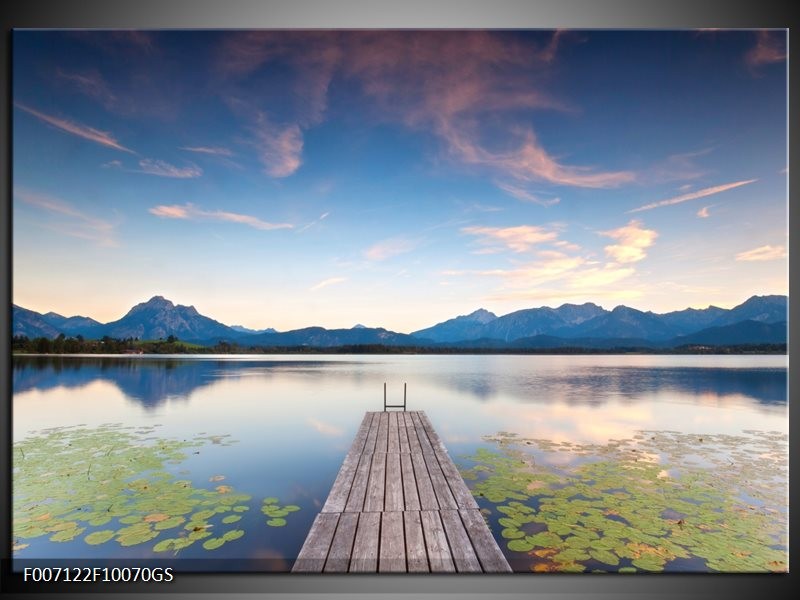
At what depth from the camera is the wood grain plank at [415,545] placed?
1.60m

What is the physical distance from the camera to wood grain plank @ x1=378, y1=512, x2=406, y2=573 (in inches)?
63.3

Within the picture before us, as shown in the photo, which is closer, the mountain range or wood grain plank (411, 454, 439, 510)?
wood grain plank (411, 454, 439, 510)

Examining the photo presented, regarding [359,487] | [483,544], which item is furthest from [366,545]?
[359,487]

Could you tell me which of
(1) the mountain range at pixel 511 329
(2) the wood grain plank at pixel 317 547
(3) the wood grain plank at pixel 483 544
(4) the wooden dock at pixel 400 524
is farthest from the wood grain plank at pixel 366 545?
(1) the mountain range at pixel 511 329

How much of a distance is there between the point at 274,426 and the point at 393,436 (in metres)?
3.39

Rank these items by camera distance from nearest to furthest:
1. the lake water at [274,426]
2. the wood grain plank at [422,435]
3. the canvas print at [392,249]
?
the canvas print at [392,249]
the lake water at [274,426]
the wood grain plank at [422,435]

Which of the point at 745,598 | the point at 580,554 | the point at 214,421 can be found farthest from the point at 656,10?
the point at 214,421

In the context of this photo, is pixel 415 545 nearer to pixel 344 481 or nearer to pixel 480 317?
pixel 344 481

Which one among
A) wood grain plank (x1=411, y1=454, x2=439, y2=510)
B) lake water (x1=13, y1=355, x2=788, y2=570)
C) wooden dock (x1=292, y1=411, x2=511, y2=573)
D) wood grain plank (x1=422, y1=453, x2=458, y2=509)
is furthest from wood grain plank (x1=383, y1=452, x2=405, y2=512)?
lake water (x1=13, y1=355, x2=788, y2=570)

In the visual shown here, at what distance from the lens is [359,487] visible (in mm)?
2639

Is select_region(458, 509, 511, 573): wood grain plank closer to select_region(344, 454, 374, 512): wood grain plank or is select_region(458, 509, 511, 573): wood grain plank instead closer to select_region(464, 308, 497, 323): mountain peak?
select_region(344, 454, 374, 512): wood grain plank

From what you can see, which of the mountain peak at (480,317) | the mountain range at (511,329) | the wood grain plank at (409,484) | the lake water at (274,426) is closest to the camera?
the wood grain plank at (409,484)

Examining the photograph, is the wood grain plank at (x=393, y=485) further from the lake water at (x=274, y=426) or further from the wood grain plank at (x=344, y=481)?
the lake water at (x=274, y=426)

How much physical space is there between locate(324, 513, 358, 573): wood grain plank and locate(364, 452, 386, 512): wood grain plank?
0.21 meters
